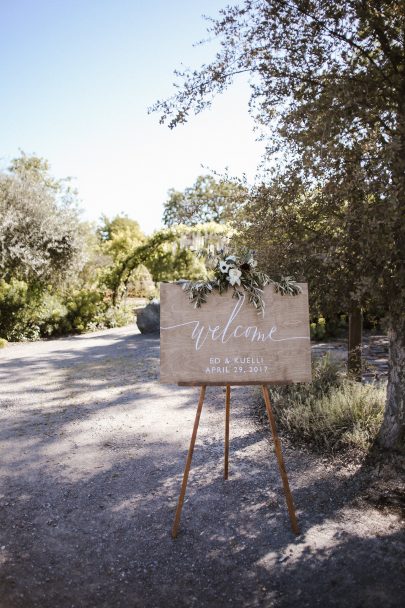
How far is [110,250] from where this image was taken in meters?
24.2

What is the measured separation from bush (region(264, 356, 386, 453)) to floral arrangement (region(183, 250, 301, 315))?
1911mm

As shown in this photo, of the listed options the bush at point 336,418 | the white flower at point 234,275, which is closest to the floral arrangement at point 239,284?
the white flower at point 234,275

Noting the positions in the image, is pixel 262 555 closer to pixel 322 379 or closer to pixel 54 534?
pixel 54 534

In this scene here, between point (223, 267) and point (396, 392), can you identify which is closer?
point (223, 267)

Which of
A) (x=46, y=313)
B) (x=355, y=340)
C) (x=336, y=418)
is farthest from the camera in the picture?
(x=46, y=313)

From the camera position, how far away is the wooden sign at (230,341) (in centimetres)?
328

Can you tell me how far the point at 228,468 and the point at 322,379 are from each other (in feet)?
7.86

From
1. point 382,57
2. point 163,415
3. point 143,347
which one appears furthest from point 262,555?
point 143,347

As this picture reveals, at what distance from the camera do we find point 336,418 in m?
4.73

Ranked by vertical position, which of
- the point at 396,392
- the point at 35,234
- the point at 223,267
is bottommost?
the point at 396,392

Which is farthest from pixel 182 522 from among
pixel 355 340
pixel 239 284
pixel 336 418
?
pixel 355 340

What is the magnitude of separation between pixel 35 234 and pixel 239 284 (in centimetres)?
1106

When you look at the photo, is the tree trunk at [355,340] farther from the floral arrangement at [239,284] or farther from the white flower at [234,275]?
the white flower at [234,275]

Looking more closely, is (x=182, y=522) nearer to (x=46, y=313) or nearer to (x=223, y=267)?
(x=223, y=267)
